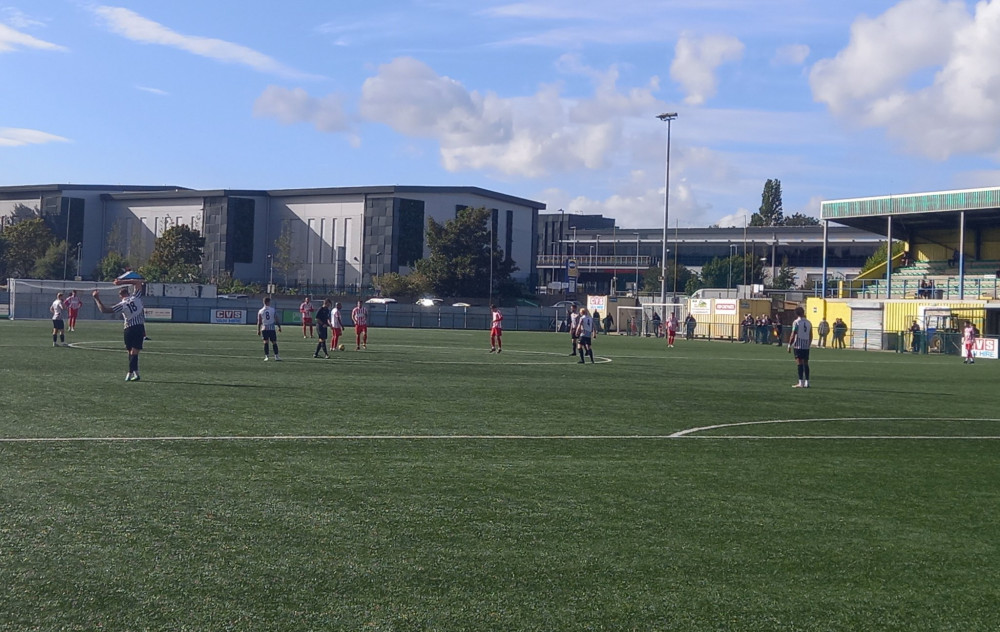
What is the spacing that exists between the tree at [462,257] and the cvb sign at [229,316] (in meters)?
34.6

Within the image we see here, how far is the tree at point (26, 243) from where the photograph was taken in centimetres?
11325

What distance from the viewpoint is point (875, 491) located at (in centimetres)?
1044

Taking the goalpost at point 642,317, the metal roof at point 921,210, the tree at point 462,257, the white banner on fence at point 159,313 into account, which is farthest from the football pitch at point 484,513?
the tree at point 462,257

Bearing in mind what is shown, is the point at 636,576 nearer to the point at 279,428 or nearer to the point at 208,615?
the point at 208,615

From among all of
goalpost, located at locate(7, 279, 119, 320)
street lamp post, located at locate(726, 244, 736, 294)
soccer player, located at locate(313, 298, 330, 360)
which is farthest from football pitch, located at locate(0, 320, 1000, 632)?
street lamp post, located at locate(726, 244, 736, 294)

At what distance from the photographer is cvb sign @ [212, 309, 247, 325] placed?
69.8 m

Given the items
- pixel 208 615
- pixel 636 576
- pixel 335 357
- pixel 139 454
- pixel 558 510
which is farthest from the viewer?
pixel 335 357

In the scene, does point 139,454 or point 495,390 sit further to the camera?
point 495,390

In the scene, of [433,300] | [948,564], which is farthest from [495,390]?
[433,300]

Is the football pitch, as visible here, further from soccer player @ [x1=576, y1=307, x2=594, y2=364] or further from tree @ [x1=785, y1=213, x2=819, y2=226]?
tree @ [x1=785, y1=213, x2=819, y2=226]

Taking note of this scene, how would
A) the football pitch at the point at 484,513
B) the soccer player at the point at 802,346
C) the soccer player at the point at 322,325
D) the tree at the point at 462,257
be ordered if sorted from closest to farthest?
1. the football pitch at the point at 484,513
2. the soccer player at the point at 802,346
3. the soccer player at the point at 322,325
4. the tree at the point at 462,257

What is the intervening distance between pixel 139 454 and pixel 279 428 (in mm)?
2786

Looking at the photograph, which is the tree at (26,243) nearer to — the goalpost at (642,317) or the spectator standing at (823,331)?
the goalpost at (642,317)

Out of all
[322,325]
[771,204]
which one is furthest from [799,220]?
[322,325]
